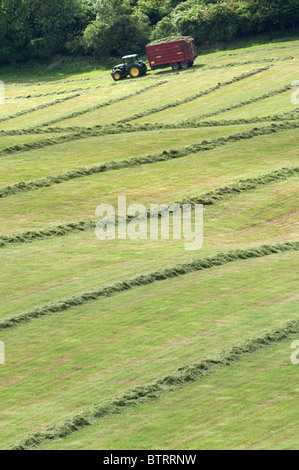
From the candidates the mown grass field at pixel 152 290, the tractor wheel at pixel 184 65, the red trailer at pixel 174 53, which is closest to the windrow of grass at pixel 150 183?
the mown grass field at pixel 152 290

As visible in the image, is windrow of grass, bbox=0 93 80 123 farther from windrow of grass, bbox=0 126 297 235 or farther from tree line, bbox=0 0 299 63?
windrow of grass, bbox=0 126 297 235

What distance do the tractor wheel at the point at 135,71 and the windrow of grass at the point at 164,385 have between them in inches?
2409

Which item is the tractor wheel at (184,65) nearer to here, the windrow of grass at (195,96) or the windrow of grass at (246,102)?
the windrow of grass at (195,96)

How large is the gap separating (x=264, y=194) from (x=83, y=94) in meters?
40.6

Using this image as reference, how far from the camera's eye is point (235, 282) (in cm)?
2661

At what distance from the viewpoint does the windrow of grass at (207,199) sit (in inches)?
1296

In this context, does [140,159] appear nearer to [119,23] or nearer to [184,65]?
[184,65]

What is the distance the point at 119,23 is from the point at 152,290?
7092 cm

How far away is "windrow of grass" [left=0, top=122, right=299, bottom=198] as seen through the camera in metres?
40.9

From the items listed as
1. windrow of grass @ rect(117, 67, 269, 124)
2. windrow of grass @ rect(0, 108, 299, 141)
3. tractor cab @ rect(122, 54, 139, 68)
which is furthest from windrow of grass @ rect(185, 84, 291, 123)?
tractor cab @ rect(122, 54, 139, 68)

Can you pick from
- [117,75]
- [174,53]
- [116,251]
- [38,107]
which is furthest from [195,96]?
[116,251]

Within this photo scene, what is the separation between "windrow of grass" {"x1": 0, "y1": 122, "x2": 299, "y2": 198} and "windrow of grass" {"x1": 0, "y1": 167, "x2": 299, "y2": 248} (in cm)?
716
